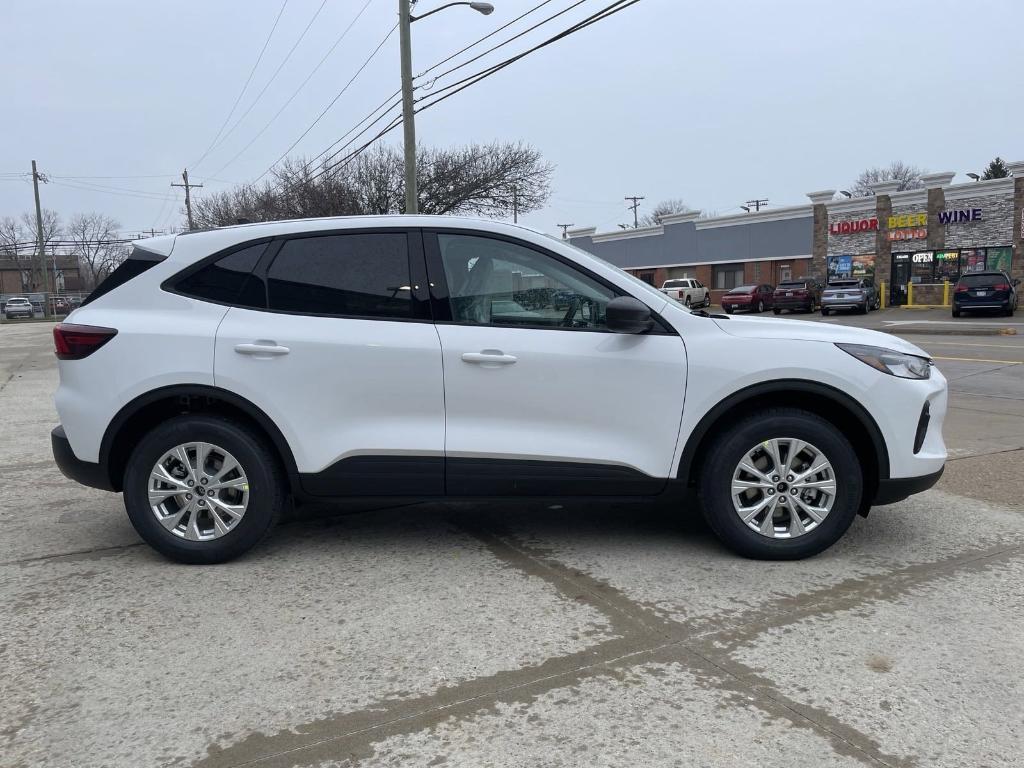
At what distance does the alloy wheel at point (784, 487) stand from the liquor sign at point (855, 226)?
40.1 metres

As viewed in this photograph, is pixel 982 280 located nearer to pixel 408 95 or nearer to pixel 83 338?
pixel 408 95

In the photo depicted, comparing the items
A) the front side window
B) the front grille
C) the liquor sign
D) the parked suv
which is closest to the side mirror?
the front side window

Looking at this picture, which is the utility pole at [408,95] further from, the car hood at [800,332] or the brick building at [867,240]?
the brick building at [867,240]

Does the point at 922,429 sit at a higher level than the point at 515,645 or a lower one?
higher

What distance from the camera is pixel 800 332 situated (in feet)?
13.7

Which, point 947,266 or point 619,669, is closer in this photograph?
point 619,669

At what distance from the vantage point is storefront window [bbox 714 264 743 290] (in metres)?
47.6

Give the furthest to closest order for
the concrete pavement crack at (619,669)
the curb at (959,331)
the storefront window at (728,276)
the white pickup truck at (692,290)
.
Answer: the storefront window at (728,276) < the white pickup truck at (692,290) < the curb at (959,331) < the concrete pavement crack at (619,669)

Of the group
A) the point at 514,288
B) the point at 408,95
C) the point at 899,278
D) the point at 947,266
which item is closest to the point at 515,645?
the point at 514,288

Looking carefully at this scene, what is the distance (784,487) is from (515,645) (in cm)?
167

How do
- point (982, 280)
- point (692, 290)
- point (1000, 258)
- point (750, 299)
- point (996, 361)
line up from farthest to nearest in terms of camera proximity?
point (692, 290) < point (750, 299) < point (1000, 258) < point (982, 280) < point (996, 361)

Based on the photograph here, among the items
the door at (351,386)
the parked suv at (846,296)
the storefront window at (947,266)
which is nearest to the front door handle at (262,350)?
the door at (351,386)

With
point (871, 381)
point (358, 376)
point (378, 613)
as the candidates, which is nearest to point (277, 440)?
point (358, 376)

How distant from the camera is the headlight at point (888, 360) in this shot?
4.08 m
